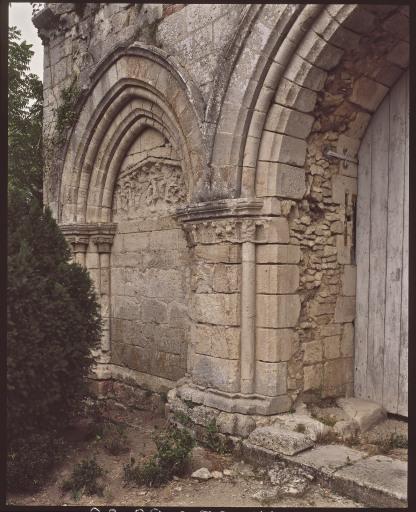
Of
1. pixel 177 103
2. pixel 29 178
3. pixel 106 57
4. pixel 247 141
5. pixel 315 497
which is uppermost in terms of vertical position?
pixel 106 57

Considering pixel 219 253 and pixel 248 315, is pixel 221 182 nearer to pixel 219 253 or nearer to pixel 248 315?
pixel 219 253

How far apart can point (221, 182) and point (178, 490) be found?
2.41 meters

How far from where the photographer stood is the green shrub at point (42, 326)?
125 inches

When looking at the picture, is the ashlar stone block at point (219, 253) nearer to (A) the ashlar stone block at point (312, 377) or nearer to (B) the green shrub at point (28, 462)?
(A) the ashlar stone block at point (312, 377)

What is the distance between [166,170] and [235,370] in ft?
7.37

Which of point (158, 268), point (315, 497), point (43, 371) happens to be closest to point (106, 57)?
point (158, 268)

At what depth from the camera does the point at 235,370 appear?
162 inches

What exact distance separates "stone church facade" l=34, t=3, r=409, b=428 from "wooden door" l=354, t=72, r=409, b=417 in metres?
0.07

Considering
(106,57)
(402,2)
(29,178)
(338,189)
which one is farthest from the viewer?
(106,57)

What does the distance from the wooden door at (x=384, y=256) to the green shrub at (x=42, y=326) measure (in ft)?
8.25

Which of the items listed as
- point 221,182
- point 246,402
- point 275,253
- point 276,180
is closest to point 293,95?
point 276,180

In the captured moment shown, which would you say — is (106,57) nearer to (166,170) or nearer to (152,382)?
(166,170)

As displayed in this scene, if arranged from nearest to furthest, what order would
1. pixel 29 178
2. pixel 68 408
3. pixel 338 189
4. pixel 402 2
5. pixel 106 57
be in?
pixel 402 2, pixel 68 408, pixel 29 178, pixel 338 189, pixel 106 57

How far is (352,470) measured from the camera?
342 centimetres
